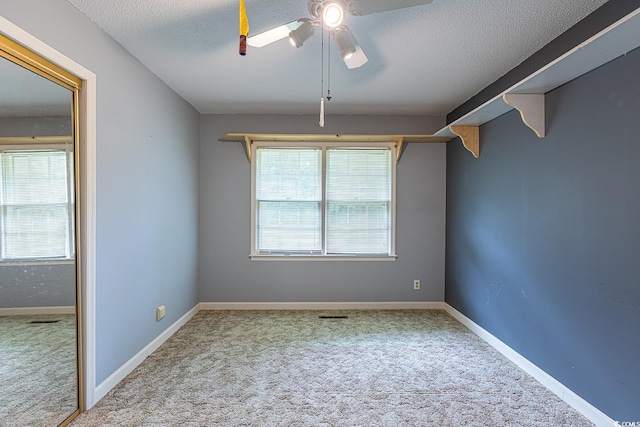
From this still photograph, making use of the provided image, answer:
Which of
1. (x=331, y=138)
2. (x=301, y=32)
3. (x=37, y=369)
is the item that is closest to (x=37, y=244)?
(x=37, y=369)

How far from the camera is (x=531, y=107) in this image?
2.25 meters

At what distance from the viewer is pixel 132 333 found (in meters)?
2.42

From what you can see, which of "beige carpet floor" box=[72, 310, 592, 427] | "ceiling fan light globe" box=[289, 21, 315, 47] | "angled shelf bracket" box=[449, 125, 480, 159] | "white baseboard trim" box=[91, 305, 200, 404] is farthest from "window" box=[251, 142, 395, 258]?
"ceiling fan light globe" box=[289, 21, 315, 47]

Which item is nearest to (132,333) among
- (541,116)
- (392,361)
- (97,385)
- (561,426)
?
(97,385)

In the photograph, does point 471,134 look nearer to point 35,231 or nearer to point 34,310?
point 35,231

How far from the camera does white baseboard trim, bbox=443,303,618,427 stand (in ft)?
6.00

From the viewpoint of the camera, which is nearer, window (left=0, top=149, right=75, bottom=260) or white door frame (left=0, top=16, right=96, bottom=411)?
window (left=0, top=149, right=75, bottom=260)

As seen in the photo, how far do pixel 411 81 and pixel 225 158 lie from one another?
232cm

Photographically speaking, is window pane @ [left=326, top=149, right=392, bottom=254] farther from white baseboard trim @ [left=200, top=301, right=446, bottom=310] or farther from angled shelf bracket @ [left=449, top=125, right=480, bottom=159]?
angled shelf bracket @ [left=449, top=125, right=480, bottom=159]

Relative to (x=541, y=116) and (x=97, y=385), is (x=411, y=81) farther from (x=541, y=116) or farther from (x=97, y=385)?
(x=97, y=385)

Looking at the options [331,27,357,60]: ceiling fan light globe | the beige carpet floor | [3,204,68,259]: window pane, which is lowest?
the beige carpet floor

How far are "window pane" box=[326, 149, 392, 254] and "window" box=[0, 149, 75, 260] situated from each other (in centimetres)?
262

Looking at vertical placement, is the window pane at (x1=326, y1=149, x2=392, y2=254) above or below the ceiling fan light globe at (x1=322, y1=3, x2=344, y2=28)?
below

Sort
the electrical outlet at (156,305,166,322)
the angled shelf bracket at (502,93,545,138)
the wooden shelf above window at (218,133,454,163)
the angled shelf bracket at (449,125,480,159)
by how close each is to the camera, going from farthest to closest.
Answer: the wooden shelf above window at (218,133,454,163) → the angled shelf bracket at (449,125,480,159) → the electrical outlet at (156,305,166,322) → the angled shelf bracket at (502,93,545,138)
